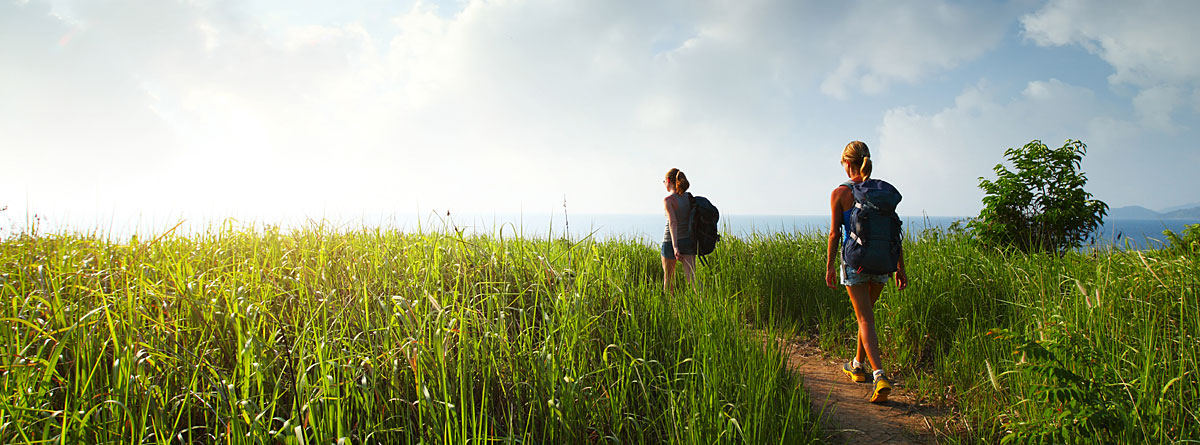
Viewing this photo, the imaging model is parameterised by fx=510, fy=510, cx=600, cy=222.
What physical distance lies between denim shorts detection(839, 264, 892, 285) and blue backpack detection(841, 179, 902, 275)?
0.18 ft

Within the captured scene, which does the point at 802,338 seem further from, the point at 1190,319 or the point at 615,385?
the point at 615,385

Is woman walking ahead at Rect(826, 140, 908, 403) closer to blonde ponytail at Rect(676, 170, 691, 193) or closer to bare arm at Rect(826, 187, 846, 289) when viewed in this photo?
bare arm at Rect(826, 187, 846, 289)

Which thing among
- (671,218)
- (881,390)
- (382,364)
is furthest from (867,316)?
(382,364)

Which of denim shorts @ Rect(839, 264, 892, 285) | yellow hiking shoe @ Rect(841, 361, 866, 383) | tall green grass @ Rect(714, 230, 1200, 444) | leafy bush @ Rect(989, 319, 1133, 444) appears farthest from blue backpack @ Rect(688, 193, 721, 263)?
leafy bush @ Rect(989, 319, 1133, 444)

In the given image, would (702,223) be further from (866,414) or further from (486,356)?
(486,356)

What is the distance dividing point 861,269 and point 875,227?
1.09 feet

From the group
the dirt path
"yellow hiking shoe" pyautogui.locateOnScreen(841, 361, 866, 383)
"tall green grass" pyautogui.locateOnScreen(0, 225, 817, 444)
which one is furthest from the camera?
"yellow hiking shoe" pyautogui.locateOnScreen(841, 361, 866, 383)

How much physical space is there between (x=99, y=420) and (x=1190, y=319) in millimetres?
6344

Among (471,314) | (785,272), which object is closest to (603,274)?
(471,314)

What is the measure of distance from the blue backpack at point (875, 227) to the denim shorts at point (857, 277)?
0.18 feet

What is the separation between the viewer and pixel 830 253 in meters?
4.04

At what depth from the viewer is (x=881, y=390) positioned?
382cm

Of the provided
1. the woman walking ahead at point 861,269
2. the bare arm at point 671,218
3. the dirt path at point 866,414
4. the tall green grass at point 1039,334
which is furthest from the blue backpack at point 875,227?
the bare arm at point 671,218

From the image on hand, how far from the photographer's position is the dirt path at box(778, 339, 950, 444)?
333 cm
